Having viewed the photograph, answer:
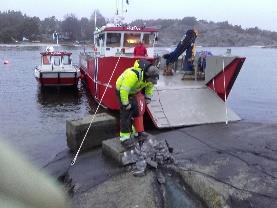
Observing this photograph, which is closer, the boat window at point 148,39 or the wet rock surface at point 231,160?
the wet rock surface at point 231,160

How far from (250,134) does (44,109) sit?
1106cm

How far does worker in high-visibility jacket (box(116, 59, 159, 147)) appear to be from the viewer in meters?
7.12

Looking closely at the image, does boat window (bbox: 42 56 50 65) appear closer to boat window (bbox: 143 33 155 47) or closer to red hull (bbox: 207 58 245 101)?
boat window (bbox: 143 33 155 47)

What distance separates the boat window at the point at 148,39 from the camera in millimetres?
16927

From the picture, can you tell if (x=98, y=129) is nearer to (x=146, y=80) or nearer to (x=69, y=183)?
(x=69, y=183)

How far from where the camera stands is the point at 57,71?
70.7 feet

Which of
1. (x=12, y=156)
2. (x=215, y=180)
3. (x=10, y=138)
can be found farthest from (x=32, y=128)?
(x=215, y=180)

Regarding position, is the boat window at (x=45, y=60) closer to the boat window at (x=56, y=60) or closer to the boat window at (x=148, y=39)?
the boat window at (x=56, y=60)

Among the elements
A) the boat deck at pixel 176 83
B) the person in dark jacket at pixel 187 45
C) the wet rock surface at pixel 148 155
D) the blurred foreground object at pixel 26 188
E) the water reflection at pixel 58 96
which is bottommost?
the water reflection at pixel 58 96

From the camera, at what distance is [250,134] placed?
9773 mm

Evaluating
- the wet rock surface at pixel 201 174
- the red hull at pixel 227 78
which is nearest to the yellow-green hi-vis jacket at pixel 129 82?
the wet rock surface at pixel 201 174

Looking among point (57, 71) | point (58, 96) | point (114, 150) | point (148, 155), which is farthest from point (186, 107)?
point (58, 96)

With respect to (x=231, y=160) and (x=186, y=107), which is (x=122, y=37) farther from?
(x=231, y=160)

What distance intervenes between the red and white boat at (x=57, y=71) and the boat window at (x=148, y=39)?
20.0ft
